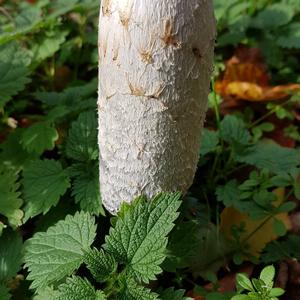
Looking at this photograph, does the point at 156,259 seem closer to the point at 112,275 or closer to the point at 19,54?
the point at 112,275

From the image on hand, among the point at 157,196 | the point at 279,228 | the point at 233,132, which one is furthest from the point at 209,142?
the point at 157,196

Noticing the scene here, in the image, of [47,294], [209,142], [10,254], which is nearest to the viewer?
[47,294]

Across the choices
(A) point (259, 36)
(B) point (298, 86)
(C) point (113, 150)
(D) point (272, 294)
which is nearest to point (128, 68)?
(C) point (113, 150)

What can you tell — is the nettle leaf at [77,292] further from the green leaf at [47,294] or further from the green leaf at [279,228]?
the green leaf at [279,228]

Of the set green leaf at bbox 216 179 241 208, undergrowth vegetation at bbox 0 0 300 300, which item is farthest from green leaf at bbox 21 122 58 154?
green leaf at bbox 216 179 241 208

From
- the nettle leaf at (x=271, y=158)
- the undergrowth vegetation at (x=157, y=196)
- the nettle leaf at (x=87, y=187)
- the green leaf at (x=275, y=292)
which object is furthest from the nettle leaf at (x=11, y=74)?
the green leaf at (x=275, y=292)

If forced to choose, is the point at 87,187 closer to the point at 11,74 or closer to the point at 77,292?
the point at 77,292
